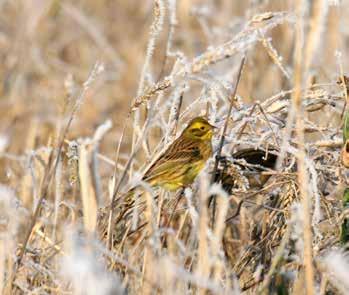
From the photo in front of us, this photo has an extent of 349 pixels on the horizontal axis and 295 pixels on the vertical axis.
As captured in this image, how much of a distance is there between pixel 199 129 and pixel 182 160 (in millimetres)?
327

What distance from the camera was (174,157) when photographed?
3.82 m

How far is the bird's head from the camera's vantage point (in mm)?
3620

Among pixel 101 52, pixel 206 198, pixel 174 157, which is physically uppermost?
pixel 101 52

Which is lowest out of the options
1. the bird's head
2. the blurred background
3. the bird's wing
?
the bird's wing

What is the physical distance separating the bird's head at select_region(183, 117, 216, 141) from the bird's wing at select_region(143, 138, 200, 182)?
0.16 feet

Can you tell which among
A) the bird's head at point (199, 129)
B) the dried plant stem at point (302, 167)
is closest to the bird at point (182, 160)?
the bird's head at point (199, 129)

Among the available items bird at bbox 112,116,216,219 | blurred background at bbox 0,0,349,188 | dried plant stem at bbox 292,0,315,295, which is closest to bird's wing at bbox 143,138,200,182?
bird at bbox 112,116,216,219

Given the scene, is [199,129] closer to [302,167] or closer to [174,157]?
[174,157]

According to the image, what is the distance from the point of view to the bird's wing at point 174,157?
366cm

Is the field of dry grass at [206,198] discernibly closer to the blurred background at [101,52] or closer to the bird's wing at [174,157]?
the bird's wing at [174,157]

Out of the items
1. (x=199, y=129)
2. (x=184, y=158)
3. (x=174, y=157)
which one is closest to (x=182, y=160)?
(x=184, y=158)

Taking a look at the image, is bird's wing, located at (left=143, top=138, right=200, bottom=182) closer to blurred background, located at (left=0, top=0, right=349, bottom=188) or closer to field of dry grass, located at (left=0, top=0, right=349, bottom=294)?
field of dry grass, located at (left=0, top=0, right=349, bottom=294)

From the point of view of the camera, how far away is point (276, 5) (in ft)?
20.7

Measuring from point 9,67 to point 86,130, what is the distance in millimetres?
850
